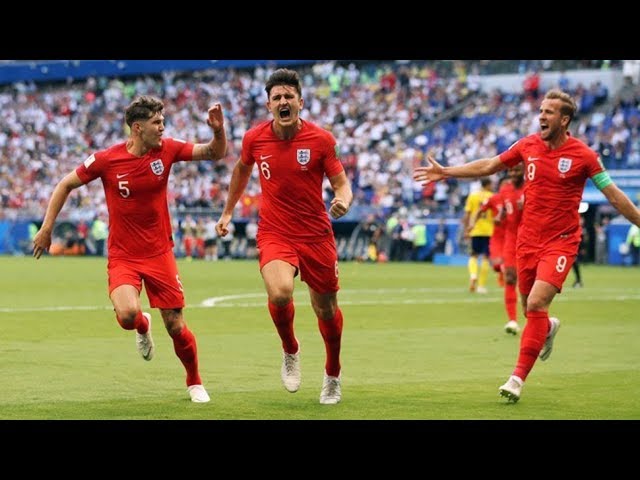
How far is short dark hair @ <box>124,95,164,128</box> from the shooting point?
10188mm

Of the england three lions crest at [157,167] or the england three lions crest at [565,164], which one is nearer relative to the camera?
the england three lions crest at [157,167]

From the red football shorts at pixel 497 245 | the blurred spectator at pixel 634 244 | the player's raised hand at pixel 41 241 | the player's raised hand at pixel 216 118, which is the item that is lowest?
the blurred spectator at pixel 634 244

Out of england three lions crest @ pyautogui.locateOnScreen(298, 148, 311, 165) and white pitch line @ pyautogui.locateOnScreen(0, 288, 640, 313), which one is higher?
england three lions crest @ pyautogui.locateOnScreen(298, 148, 311, 165)

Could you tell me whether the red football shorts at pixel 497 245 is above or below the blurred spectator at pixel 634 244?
above

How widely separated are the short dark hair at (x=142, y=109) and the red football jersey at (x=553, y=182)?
317 centimetres

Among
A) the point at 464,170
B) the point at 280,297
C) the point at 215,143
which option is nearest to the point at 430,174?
the point at 464,170

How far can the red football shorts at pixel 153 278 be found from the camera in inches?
406

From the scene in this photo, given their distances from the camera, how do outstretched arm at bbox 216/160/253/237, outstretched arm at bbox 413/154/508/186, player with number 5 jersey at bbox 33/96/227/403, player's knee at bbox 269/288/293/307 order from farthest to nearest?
outstretched arm at bbox 413/154/508/186 → outstretched arm at bbox 216/160/253/237 → player with number 5 jersey at bbox 33/96/227/403 → player's knee at bbox 269/288/293/307

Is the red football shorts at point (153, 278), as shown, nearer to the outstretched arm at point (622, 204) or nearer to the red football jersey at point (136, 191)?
the red football jersey at point (136, 191)

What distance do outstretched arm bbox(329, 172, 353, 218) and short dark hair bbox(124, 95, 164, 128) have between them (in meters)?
1.60

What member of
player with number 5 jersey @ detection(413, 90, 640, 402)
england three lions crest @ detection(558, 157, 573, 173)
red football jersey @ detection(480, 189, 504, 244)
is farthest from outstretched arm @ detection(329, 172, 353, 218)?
red football jersey @ detection(480, 189, 504, 244)

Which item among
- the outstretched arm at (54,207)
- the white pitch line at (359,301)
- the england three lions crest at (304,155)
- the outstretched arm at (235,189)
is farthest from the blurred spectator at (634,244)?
the outstretched arm at (54,207)

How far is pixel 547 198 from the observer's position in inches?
434

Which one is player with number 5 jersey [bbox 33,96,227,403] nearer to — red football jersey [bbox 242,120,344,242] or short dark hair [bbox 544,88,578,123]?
red football jersey [bbox 242,120,344,242]
